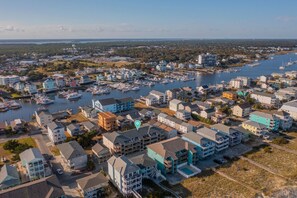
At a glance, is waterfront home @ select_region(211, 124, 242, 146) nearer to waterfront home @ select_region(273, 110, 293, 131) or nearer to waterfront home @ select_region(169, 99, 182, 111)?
waterfront home @ select_region(273, 110, 293, 131)

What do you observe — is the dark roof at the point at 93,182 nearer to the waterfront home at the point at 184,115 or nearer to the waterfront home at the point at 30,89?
the waterfront home at the point at 184,115

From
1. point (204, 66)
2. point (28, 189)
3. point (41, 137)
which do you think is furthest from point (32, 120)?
point (204, 66)

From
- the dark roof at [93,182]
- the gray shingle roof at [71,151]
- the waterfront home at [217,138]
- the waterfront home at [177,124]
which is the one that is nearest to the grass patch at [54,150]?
the gray shingle roof at [71,151]

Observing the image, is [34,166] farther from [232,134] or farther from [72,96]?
[72,96]

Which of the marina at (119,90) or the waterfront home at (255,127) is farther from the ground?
the waterfront home at (255,127)

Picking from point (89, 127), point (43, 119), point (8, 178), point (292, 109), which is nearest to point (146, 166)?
point (8, 178)

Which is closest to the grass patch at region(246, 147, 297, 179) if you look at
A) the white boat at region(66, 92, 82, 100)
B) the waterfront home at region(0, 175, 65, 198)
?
the waterfront home at region(0, 175, 65, 198)
